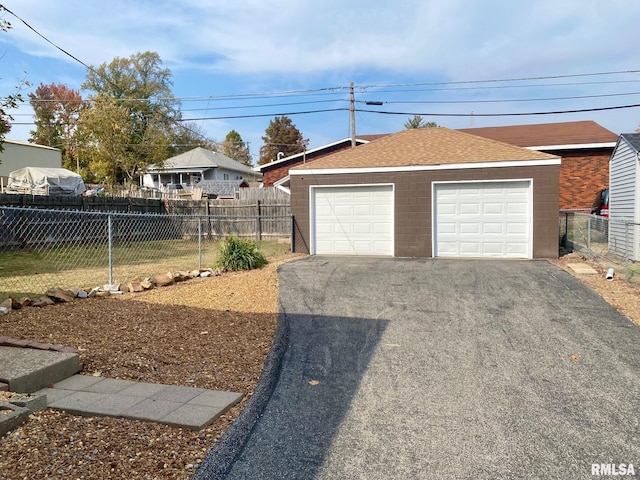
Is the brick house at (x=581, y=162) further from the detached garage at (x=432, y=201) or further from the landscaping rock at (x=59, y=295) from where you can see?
the landscaping rock at (x=59, y=295)

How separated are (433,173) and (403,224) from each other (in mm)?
1626

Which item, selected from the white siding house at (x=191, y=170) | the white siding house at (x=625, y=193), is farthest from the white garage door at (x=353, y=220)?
the white siding house at (x=191, y=170)

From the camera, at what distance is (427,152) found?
1397cm

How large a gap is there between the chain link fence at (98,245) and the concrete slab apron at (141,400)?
399 cm

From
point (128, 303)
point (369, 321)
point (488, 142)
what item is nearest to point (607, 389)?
point (369, 321)

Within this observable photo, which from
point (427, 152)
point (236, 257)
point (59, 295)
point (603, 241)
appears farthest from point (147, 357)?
point (603, 241)

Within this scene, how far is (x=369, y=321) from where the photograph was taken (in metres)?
6.57

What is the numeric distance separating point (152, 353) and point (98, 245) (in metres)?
13.7

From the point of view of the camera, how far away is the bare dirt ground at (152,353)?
2863 mm

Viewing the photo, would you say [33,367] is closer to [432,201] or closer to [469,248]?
[432,201]

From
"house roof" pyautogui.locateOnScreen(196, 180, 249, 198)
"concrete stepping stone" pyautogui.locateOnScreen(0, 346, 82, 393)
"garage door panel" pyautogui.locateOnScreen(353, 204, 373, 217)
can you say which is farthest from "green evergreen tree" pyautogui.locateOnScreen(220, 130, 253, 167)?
"concrete stepping stone" pyautogui.locateOnScreen(0, 346, 82, 393)

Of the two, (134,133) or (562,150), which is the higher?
(134,133)

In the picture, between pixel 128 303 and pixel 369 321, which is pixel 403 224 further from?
pixel 128 303

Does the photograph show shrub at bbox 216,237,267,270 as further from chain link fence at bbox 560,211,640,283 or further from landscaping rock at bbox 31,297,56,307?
chain link fence at bbox 560,211,640,283
